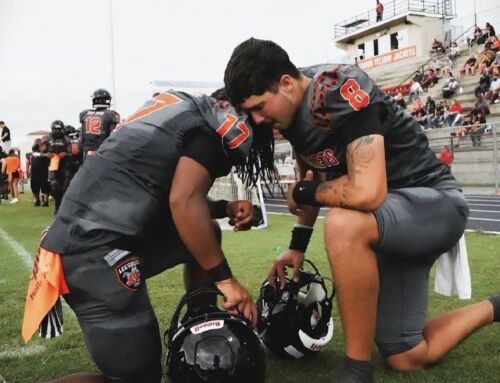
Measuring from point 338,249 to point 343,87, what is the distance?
0.65 meters

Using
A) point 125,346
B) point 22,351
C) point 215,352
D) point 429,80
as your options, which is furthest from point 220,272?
point 429,80

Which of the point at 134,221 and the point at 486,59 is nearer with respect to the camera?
the point at 134,221

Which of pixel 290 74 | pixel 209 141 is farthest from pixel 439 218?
pixel 209 141

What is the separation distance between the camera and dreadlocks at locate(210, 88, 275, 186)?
2455 millimetres

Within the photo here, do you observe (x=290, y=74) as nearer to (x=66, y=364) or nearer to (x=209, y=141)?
(x=209, y=141)

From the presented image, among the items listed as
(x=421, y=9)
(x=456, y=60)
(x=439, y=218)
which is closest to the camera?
(x=439, y=218)

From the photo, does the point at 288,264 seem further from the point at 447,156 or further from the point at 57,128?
the point at 447,156

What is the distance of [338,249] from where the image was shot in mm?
2193

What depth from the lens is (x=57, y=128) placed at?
1073cm

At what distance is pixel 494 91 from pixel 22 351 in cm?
1865

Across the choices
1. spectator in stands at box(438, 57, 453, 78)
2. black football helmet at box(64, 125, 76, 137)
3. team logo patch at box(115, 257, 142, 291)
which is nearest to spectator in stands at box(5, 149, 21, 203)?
black football helmet at box(64, 125, 76, 137)

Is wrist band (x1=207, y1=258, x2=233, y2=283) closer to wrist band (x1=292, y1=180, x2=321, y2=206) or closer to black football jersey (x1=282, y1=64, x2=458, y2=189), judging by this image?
wrist band (x1=292, y1=180, x2=321, y2=206)

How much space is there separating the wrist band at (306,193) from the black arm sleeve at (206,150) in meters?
0.42

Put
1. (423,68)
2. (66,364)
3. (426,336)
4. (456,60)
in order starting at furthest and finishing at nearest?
(423,68) → (456,60) → (66,364) → (426,336)
